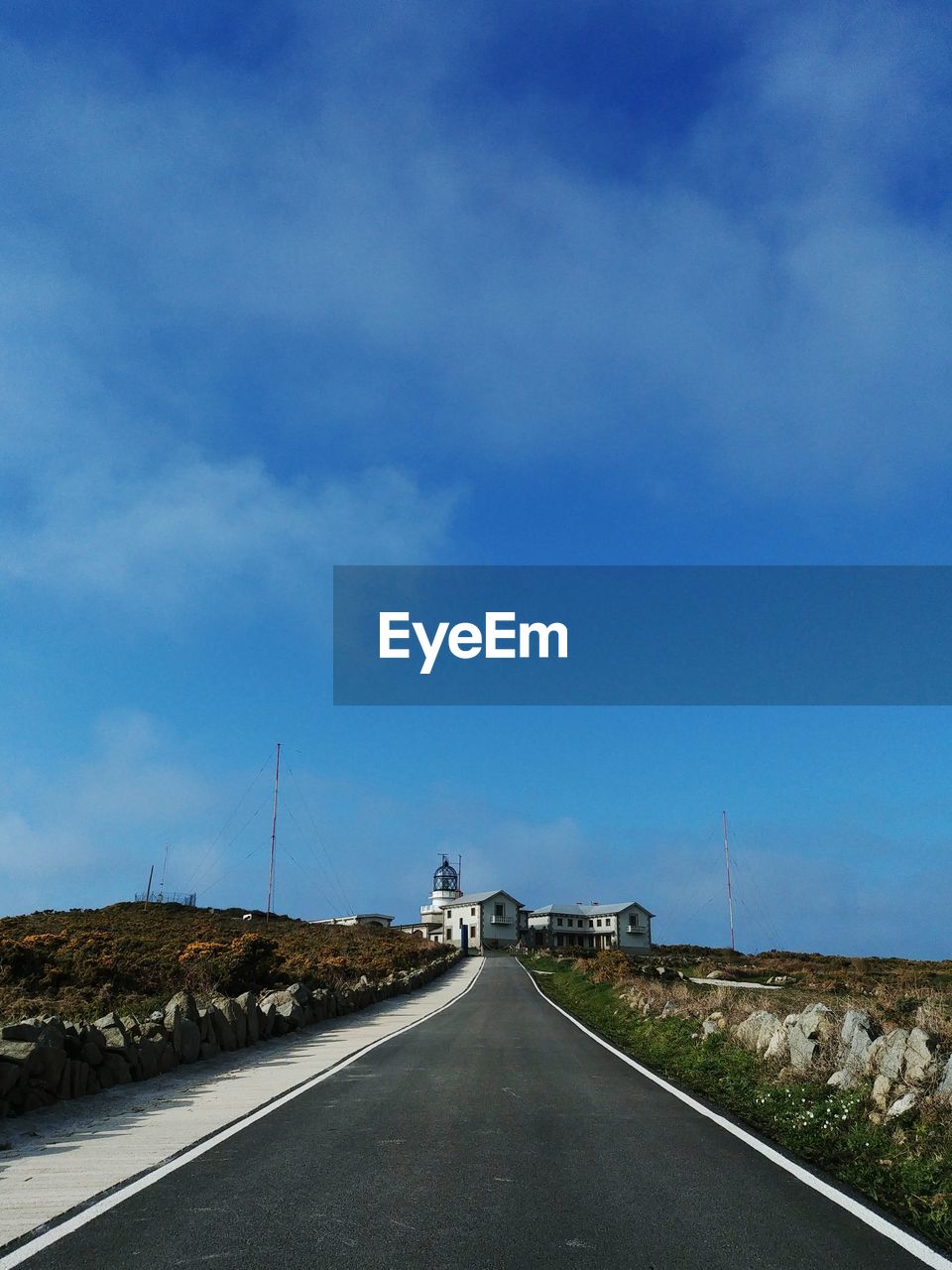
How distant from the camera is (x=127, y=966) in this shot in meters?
27.4

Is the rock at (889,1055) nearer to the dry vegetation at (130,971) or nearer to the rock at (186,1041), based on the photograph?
the rock at (186,1041)

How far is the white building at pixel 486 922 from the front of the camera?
3885 inches

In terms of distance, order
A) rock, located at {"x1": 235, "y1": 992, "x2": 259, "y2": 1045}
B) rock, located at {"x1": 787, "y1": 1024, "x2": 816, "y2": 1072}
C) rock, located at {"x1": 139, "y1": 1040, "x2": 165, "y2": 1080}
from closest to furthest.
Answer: rock, located at {"x1": 787, "y1": 1024, "x2": 816, "y2": 1072} < rock, located at {"x1": 139, "y1": 1040, "x2": 165, "y2": 1080} < rock, located at {"x1": 235, "y1": 992, "x2": 259, "y2": 1045}

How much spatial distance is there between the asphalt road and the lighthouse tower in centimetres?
10373

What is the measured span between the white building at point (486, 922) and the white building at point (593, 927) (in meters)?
4.26

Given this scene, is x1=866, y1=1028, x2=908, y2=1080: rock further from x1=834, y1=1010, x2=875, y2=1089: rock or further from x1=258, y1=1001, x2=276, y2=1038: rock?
x1=258, y1=1001, x2=276, y2=1038: rock

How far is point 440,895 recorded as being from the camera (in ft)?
379

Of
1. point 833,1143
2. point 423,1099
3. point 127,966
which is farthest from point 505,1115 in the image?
point 127,966

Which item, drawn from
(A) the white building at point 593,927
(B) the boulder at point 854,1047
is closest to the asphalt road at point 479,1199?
(B) the boulder at point 854,1047

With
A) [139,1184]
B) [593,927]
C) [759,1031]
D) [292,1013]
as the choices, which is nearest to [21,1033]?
[139,1184]

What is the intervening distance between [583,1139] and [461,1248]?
3646mm

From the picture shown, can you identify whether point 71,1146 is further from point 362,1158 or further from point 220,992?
point 220,992

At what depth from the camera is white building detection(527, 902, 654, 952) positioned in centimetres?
10856

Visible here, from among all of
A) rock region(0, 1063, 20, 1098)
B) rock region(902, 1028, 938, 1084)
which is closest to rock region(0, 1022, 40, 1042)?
rock region(0, 1063, 20, 1098)
